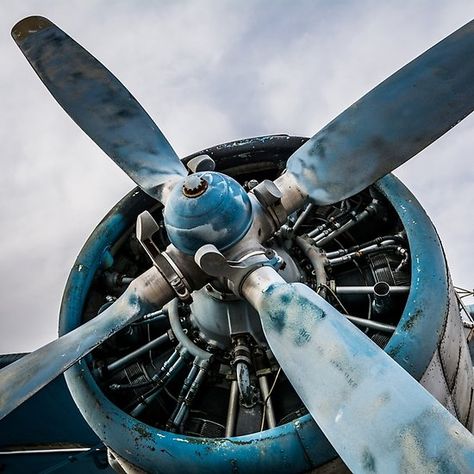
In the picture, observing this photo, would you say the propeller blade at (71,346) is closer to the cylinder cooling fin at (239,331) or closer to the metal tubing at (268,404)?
the cylinder cooling fin at (239,331)

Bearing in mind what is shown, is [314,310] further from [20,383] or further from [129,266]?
[129,266]

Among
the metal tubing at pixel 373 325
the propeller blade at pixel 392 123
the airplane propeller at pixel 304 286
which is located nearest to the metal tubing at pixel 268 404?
the metal tubing at pixel 373 325

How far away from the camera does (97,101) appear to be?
6.33 m

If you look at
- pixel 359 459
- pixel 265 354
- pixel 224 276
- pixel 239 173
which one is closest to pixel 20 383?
pixel 224 276

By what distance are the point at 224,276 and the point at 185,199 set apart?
572 mm

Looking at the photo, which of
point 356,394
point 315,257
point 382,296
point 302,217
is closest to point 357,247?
point 315,257

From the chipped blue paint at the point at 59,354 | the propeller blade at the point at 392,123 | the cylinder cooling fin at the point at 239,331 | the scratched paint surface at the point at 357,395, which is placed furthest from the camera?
the propeller blade at the point at 392,123

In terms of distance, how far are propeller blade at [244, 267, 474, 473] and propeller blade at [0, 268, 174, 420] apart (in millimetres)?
908

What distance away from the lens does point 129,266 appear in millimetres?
6684

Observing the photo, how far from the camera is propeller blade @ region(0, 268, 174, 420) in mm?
4773

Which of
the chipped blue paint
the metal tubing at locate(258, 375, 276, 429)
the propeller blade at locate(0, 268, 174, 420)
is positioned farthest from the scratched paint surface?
the metal tubing at locate(258, 375, 276, 429)

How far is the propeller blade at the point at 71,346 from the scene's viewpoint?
4773 mm

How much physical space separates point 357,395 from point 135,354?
2891 mm

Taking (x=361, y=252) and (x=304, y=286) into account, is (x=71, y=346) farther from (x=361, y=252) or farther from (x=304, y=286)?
(x=361, y=252)
